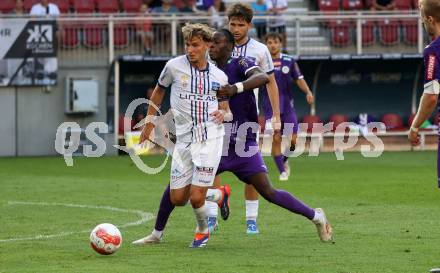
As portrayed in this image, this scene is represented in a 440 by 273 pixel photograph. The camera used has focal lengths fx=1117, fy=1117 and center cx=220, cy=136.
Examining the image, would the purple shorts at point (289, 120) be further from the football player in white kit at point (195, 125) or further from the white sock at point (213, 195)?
the football player in white kit at point (195, 125)

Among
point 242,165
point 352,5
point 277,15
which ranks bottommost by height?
point 242,165

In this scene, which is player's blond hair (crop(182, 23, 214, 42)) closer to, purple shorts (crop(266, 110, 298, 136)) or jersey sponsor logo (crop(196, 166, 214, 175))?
jersey sponsor logo (crop(196, 166, 214, 175))

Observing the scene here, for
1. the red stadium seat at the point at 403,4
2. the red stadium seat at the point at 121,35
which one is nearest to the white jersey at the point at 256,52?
the red stadium seat at the point at 121,35

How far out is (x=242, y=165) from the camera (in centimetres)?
1077

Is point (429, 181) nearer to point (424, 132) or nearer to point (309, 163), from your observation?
point (309, 163)

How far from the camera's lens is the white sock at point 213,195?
11523 millimetres

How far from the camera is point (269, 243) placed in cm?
1081

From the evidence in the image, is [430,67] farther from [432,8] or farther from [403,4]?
[403,4]

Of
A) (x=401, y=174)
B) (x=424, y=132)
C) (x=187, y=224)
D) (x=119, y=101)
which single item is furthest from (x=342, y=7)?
(x=187, y=224)

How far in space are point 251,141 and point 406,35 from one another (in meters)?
18.3

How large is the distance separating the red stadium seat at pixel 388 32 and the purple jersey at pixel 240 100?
694 inches

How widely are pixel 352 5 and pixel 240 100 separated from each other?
Answer: 1952 centimetres

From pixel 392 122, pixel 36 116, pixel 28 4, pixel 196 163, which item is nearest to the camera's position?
pixel 196 163

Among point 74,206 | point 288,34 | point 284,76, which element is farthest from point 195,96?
point 288,34
